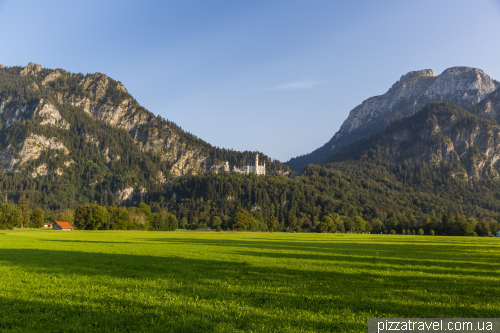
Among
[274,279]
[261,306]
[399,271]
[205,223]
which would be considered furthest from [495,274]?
[205,223]

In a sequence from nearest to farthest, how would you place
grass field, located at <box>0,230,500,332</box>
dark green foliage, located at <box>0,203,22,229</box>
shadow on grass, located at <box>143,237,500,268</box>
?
grass field, located at <box>0,230,500,332</box>, shadow on grass, located at <box>143,237,500,268</box>, dark green foliage, located at <box>0,203,22,229</box>

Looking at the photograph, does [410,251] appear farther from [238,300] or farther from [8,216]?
[8,216]

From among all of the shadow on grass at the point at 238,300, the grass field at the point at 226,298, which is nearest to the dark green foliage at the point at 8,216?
the grass field at the point at 226,298

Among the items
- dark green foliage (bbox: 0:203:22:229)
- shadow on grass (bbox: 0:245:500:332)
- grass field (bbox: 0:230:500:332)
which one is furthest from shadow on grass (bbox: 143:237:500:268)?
dark green foliage (bbox: 0:203:22:229)

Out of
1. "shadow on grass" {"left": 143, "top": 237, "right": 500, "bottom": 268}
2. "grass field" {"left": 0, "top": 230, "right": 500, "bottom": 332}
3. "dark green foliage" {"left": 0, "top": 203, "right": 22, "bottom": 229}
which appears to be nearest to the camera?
"grass field" {"left": 0, "top": 230, "right": 500, "bottom": 332}

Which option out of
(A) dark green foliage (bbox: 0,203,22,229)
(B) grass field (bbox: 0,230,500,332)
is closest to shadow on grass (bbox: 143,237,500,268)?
(B) grass field (bbox: 0,230,500,332)

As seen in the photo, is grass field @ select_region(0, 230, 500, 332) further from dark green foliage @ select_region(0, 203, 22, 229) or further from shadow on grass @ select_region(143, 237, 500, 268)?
dark green foliage @ select_region(0, 203, 22, 229)

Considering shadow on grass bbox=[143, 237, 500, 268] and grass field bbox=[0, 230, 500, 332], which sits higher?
grass field bbox=[0, 230, 500, 332]

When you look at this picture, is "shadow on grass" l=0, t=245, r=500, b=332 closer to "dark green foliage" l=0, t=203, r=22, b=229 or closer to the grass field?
the grass field

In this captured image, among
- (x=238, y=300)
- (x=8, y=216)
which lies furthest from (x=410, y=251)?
(x=8, y=216)

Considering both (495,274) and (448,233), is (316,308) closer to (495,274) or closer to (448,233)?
(495,274)

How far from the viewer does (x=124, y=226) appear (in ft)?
413

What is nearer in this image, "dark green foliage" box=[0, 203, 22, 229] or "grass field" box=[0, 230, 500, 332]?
"grass field" box=[0, 230, 500, 332]

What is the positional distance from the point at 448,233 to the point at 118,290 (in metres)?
163
